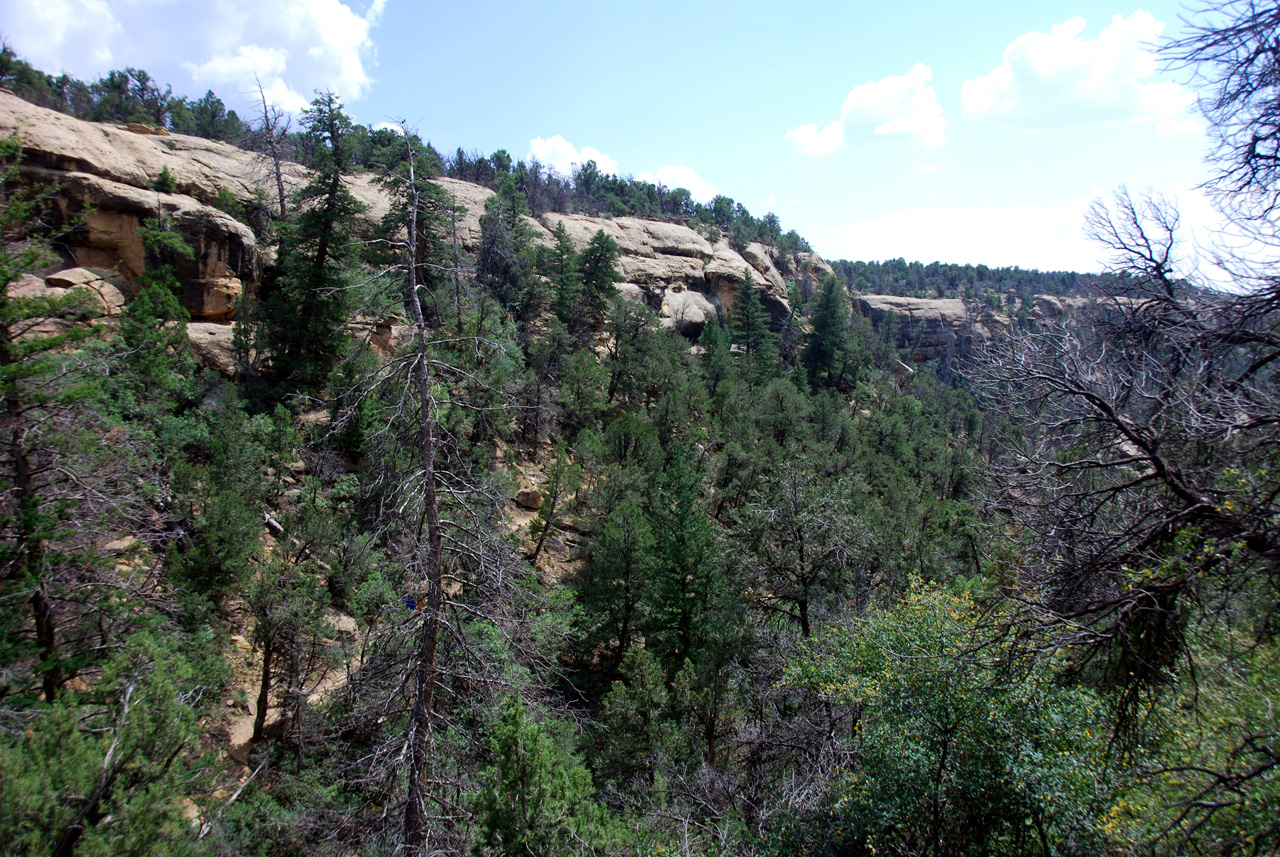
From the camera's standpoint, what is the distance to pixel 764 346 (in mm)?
48969

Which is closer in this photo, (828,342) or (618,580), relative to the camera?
(618,580)

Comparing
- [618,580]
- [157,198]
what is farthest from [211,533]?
[157,198]

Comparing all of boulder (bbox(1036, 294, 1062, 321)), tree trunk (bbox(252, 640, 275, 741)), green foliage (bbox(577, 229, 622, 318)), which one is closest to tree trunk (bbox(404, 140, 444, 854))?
tree trunk (bbox(252, 640, 275, 741))

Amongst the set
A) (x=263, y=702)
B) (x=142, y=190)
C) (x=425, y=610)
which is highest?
(x=142, y=190)

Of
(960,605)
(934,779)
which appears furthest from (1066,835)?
(960,605)

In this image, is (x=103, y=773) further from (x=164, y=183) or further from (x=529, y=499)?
(x=164, y=183)

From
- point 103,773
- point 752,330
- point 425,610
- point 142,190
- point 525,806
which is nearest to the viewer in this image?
point 103,773

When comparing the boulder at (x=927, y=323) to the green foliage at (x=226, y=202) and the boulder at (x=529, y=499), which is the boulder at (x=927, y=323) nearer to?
the boulder at (x=529, y=499)

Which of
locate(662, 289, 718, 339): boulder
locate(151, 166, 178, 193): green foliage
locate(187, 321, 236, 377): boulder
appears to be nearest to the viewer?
locate(187, 321, 236, 377): boulder

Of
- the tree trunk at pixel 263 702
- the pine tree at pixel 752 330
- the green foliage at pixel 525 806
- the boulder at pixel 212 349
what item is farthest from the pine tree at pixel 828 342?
the green foliage at pixel 525 806

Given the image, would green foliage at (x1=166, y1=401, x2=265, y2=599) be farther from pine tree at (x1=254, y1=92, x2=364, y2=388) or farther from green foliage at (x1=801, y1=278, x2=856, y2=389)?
green foliage at (x1=801, y1=278, x2=856, y2=389)

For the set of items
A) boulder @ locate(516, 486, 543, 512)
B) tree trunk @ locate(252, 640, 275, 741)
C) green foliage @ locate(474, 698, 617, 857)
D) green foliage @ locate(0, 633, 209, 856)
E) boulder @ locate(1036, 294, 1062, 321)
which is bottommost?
tree trunk @ locate(252, 640, 275, 741)

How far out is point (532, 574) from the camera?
700 cm

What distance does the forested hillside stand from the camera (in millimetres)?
4969
